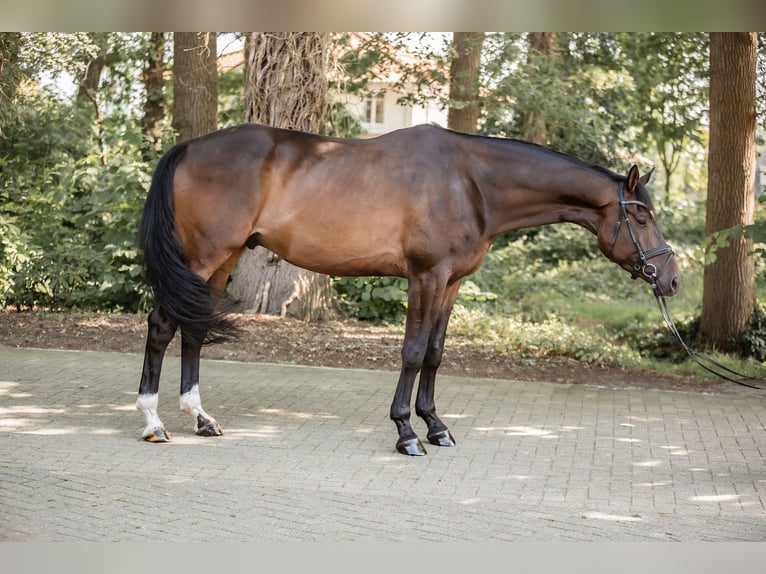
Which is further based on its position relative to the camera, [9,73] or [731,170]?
[9,73]

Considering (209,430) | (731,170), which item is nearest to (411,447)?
(209,430)

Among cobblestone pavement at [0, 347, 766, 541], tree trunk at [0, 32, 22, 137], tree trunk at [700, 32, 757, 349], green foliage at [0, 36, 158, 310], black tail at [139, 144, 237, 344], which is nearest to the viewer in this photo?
cobblestone pavement at [0, 347, 766, 541]

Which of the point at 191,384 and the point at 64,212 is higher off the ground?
the point at 64,212

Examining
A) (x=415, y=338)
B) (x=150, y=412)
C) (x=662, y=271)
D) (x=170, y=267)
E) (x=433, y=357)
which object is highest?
(x=662, y=271)

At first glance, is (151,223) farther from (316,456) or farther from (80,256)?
(80,256)

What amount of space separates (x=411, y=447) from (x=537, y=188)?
2022 mm

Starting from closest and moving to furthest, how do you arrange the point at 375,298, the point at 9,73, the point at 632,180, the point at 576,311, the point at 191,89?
the point at 632,180 < the point at 9,73 < the point at 375,298 < the point at 191,89 < the point at 576,311

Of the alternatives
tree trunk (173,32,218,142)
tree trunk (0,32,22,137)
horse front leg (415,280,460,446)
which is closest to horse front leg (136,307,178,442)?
horse front leg (415,280,460,446)

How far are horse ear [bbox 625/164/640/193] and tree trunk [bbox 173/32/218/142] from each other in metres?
9.17

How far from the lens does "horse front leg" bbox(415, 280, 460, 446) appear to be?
650 centimetres

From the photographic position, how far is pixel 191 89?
14.0 metres

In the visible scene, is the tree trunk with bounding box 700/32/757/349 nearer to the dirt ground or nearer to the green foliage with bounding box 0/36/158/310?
the dirt ground

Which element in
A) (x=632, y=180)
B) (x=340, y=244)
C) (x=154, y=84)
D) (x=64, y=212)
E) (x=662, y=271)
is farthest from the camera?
(x=154, y=84)

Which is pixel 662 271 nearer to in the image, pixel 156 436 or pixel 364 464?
pixel 364 464
